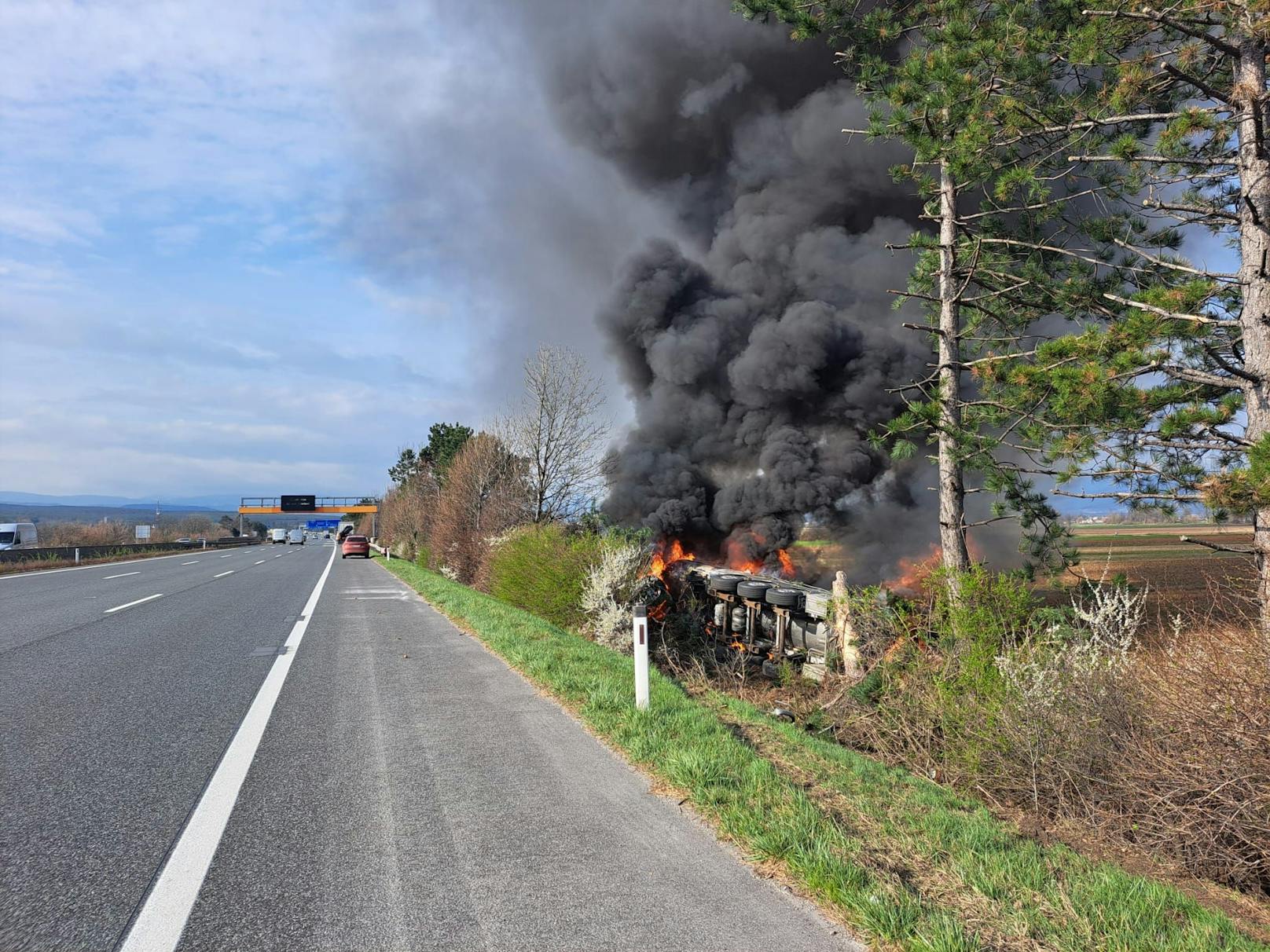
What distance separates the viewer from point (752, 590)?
13102 millimetres

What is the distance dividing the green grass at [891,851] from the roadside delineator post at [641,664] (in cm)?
9

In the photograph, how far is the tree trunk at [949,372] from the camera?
862 cm

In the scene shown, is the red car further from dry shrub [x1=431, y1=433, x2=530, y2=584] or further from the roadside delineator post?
the roadside delineator post

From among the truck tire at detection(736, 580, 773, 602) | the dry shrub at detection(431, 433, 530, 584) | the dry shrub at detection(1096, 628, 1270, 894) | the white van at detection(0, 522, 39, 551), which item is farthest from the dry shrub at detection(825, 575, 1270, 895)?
the white van at detection(0, 522, 39, 551)

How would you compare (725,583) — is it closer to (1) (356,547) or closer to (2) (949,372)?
(2) (949,372)

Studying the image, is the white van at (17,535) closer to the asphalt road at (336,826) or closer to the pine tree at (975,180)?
the asphalt road at (336,826)

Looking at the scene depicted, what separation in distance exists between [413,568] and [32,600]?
536 inches

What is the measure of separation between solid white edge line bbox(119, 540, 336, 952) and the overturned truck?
7147 millimetres

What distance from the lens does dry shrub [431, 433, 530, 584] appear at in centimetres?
1962

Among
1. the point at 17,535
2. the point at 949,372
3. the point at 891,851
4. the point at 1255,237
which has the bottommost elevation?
the point at 891,851

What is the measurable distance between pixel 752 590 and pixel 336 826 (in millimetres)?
10136

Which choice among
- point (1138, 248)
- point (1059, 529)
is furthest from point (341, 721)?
point (1138, 248)

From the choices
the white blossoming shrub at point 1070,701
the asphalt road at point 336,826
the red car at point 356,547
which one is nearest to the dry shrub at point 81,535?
the red car at point 356,547

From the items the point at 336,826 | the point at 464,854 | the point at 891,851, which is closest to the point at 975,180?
the point at 891,851
